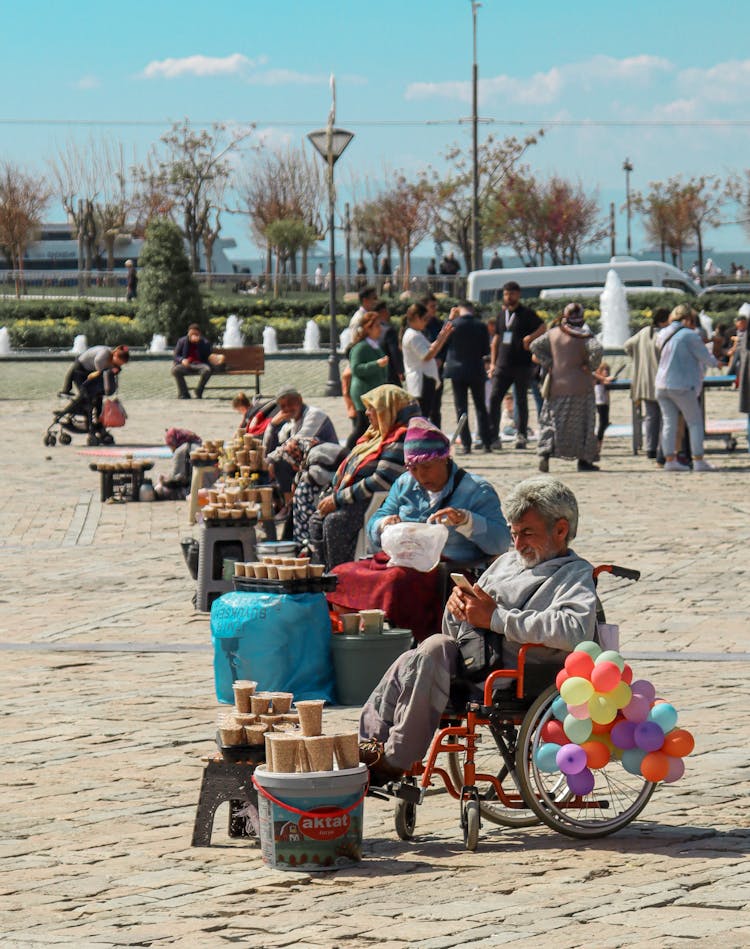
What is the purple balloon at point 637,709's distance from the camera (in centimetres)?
589

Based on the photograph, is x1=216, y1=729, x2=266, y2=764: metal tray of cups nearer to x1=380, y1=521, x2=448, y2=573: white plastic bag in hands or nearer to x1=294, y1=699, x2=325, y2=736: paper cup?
x1=294, y1=699, x2=325, y2=736: paper cup

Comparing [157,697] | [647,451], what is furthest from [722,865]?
[647,451]

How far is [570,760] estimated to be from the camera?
5797mm

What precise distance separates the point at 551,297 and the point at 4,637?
116 feet

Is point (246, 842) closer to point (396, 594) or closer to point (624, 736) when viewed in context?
point (624, 736)

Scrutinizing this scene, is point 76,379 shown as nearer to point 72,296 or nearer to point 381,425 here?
point 381,425

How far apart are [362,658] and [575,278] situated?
39208 mm

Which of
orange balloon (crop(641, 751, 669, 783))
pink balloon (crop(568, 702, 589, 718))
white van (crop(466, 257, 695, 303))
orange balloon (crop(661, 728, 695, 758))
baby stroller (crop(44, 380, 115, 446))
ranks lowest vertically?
baby stroller (crop(44, 380, 115, 446))

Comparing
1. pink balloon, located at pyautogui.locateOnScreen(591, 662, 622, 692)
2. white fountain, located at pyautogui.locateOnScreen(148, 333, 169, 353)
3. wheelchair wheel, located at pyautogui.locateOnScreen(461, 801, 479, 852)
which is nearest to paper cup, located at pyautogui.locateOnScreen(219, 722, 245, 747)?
wheelchair wheel, located at pyautogui.locateOnScreen(461, 801, 479, 852)

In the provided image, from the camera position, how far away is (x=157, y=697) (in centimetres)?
833

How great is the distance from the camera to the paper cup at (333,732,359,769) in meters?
5.68

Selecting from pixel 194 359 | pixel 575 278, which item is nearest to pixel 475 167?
pixel 575 278

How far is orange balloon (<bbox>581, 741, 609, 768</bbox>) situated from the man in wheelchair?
304 millimetres

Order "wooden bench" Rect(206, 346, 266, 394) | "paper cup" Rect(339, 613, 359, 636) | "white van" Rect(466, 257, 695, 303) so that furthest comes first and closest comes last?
"white van" Rect(466, 257, 695, 303) < "wooden bench" Rect(206, 346, 266, 394) < "paper cup" Rect(339, 613, 359, 636)
